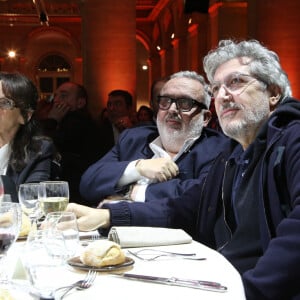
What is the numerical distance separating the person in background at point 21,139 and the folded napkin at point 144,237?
1.43 meters

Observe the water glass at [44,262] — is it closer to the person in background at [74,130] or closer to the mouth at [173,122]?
the mouth at [173,122]

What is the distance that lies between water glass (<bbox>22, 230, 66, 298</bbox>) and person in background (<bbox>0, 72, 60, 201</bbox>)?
6.44 ft

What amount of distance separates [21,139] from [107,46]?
7872 millimetres

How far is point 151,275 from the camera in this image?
1.69 metres

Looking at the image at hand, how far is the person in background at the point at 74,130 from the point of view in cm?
493

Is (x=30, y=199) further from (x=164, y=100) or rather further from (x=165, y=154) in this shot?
(x=164, y=100)

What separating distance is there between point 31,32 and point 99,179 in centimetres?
2758

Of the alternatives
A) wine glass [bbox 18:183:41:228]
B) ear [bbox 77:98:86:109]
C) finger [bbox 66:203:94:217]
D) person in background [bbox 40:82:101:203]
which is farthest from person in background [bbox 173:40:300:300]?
ear [bbox 77:98:86:109]

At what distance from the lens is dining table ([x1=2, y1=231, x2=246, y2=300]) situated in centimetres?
150

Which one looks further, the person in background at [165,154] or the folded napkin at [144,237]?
the person in background at [165,154]

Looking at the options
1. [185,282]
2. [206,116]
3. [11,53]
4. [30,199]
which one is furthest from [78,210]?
[11,53]

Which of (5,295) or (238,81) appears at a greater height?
(238,81)

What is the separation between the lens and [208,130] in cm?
374

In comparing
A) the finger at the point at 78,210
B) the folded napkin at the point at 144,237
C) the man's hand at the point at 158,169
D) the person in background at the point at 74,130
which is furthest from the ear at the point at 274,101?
the person in background at the point at 74,130
